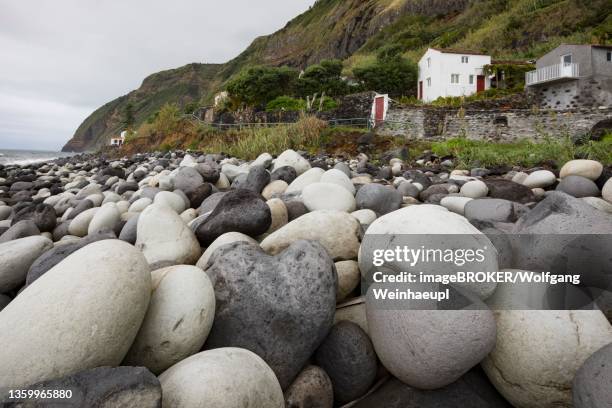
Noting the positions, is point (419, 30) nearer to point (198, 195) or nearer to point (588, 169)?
point (588, 169)

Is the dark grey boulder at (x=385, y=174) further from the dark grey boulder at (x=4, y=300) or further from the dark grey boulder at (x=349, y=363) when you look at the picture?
the dark grey boulder at (x=4, y=300)

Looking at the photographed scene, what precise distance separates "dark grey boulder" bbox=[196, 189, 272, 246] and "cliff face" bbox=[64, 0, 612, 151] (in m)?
31.4

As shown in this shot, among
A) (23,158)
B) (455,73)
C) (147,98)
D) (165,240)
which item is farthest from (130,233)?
(147,98)

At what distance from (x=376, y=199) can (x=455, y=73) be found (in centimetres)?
2317

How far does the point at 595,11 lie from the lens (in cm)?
2658

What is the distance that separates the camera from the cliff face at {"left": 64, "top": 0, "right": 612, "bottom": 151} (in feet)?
90.1

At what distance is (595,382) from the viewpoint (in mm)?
1138

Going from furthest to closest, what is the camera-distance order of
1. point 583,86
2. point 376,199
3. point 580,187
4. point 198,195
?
→ point 583,86, point 198,195, point 580,187, point 376,199

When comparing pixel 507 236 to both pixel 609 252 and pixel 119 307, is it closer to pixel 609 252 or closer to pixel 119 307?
pixel 609 252

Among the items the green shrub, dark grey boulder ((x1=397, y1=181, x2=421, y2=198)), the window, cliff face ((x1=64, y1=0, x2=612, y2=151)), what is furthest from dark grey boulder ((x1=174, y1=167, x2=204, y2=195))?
cliff face ((x1=64, y1=0, x2=612, y2=151))

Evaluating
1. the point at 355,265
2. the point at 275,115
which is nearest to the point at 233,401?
the point at 355,265

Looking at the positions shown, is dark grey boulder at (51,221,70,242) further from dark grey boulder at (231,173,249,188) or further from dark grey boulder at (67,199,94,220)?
dark grey boulder at (231,173,249,188)

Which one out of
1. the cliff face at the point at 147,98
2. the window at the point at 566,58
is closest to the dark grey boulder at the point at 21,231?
the window at the point at 566,58

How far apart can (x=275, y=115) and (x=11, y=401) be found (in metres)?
18.7
